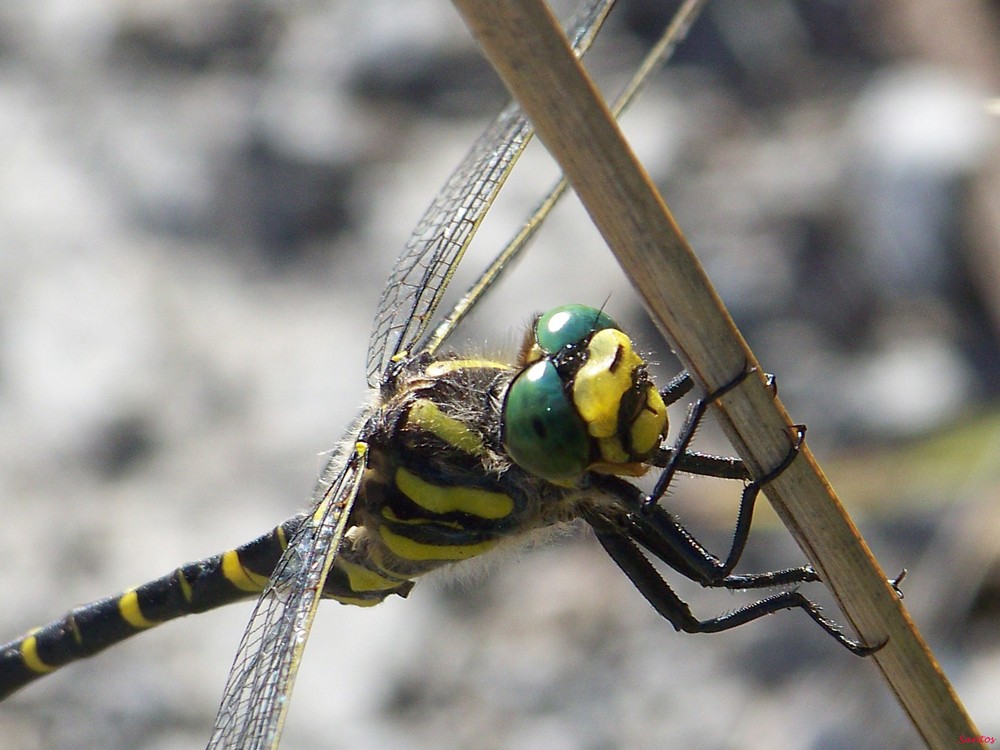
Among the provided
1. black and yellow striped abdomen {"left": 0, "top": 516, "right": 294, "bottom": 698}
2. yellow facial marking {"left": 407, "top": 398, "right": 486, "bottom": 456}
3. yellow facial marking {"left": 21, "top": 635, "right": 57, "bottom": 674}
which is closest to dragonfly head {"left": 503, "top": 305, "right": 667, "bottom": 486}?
yellow facial marking {"left": 407, "top": 398, "right": 486, "bottom": 456}

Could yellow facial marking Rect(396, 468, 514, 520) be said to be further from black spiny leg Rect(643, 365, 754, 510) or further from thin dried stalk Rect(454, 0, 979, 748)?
thin dried stalk Rect(454, 0, 979, 748)

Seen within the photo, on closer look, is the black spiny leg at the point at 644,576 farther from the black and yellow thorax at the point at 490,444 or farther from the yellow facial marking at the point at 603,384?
the yellow facial marking at the point at 603,384

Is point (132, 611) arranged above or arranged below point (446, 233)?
below

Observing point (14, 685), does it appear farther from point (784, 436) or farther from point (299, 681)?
point (784, 436)

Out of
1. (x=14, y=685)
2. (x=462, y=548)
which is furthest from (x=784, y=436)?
(x=14, y=685)

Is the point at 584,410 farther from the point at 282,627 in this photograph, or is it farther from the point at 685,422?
the point at 282,627

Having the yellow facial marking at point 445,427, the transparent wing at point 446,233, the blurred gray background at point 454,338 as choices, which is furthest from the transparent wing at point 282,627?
the blurred gray background at point 454,338

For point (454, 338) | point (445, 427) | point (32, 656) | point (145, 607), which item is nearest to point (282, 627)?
point (445, 427)
